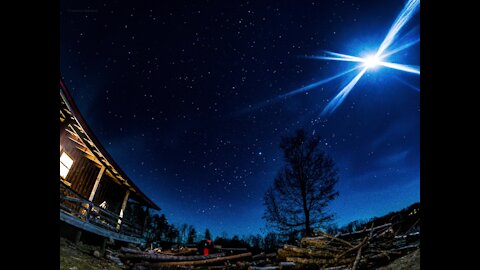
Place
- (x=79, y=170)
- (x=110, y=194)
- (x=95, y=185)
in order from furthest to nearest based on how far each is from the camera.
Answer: (x=110, y=194) < (x=95, y=185) < (x=79, y=170)

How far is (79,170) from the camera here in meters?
14.8

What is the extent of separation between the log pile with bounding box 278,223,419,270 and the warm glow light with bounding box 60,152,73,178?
487 inches

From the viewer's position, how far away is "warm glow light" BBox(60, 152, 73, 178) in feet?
42.5

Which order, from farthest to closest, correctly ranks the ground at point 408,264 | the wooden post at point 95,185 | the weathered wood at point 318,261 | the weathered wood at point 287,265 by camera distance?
the wooden post at point 95,185 → the weathered wood at point 287,265 → the weathered wood at point 318,261 → the ground at point 408,264

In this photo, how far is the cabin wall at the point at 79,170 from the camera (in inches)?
532

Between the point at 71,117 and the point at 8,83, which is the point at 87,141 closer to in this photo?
the point at 71,117

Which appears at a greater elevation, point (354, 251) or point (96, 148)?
point (96, 148)

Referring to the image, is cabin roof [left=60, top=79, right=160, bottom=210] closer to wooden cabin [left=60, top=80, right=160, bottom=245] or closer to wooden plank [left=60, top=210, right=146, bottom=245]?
wooden cabin [left=60, top=80, right=160, bottom=245]

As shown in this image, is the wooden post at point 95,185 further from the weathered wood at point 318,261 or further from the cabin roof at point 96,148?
the weathered wood at point 318,261

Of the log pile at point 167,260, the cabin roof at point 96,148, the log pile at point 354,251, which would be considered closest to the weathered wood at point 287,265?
the log pile at point 354,251

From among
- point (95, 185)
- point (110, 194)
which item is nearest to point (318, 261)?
point (95, 185)

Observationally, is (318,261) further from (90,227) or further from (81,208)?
(81,208)

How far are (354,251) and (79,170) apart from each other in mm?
15674
